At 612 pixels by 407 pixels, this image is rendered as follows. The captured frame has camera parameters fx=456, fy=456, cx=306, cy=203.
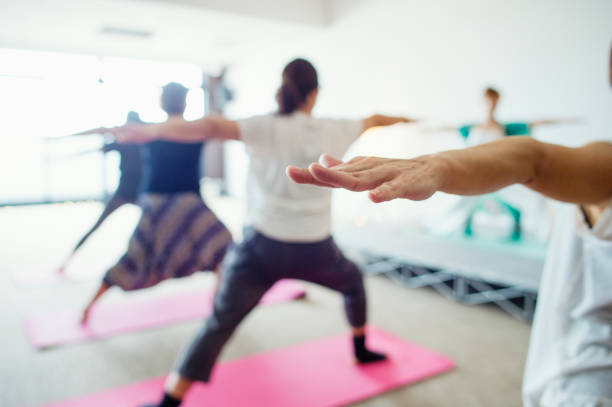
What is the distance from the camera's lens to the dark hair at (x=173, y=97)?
248cm

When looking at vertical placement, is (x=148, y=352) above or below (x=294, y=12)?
below

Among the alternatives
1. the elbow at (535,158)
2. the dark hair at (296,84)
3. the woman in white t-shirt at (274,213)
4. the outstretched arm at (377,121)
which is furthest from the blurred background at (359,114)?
the elbow at (535,158)

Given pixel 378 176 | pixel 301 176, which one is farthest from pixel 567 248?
pixel 301 176

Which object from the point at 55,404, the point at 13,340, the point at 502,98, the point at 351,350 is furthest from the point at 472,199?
the point at 13,340

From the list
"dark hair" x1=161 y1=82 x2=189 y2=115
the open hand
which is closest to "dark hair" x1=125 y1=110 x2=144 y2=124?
"dark hair" x1=161 y1=82 x2=189 y2=115

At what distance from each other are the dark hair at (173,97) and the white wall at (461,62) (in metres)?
2.26

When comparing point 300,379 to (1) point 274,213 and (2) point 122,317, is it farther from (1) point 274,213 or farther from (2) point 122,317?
(2) point 122,317

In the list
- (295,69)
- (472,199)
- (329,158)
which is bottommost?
(472,199)

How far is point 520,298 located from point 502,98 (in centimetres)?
172

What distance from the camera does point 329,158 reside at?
673mm

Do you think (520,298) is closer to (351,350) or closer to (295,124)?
(351,350)

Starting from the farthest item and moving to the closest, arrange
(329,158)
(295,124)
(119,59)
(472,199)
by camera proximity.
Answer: (119,59) < (472,199) < (295,124) < (329,158)

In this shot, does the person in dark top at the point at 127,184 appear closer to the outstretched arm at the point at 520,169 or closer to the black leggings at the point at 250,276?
the black leggings at the point at 250,276

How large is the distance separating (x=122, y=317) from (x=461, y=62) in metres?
3.56
